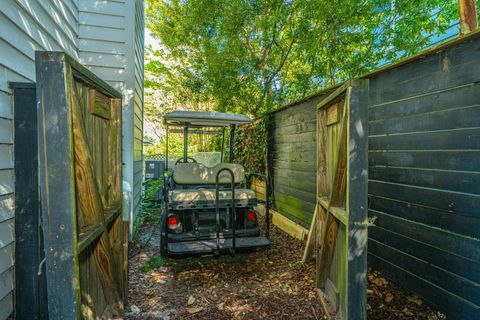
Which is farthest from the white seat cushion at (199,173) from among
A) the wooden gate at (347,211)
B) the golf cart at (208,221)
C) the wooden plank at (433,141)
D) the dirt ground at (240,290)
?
the wooden plank at (433,141)

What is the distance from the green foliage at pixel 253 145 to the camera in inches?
241

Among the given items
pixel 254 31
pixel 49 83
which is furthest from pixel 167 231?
pixel 254 31

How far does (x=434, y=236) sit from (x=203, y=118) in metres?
3.36

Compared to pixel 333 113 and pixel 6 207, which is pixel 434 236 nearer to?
pixel 333 113

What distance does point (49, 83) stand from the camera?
51.5 inches

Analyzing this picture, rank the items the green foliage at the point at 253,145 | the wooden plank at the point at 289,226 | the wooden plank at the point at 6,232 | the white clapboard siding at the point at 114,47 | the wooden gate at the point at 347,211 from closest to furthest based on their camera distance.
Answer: the wooden gate at the point at 347,211 → the wooden plank at the point at 6,232 → the white clapboard siding at the point at 114,47 → the wooden plank at the point at 289,226 → the green foliage at the point at 253,145

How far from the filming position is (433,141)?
2.37 metres

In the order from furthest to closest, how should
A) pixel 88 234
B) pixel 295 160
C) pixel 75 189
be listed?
pixel 295 160 → pixel 88 234 → pixel 75 189

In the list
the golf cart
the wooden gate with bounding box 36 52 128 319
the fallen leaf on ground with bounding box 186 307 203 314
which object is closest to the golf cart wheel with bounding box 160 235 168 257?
the golf cart

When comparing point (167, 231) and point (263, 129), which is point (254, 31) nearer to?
point (263, 129)

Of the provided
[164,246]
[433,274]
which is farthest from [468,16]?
[164,246]

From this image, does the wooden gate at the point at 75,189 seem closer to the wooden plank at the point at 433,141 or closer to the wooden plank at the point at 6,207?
the wooden plank at the point at 6,207

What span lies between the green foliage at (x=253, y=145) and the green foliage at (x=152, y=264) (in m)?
3.03

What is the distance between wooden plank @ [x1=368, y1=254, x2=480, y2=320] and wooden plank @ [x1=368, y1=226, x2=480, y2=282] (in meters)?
→ 0.19
